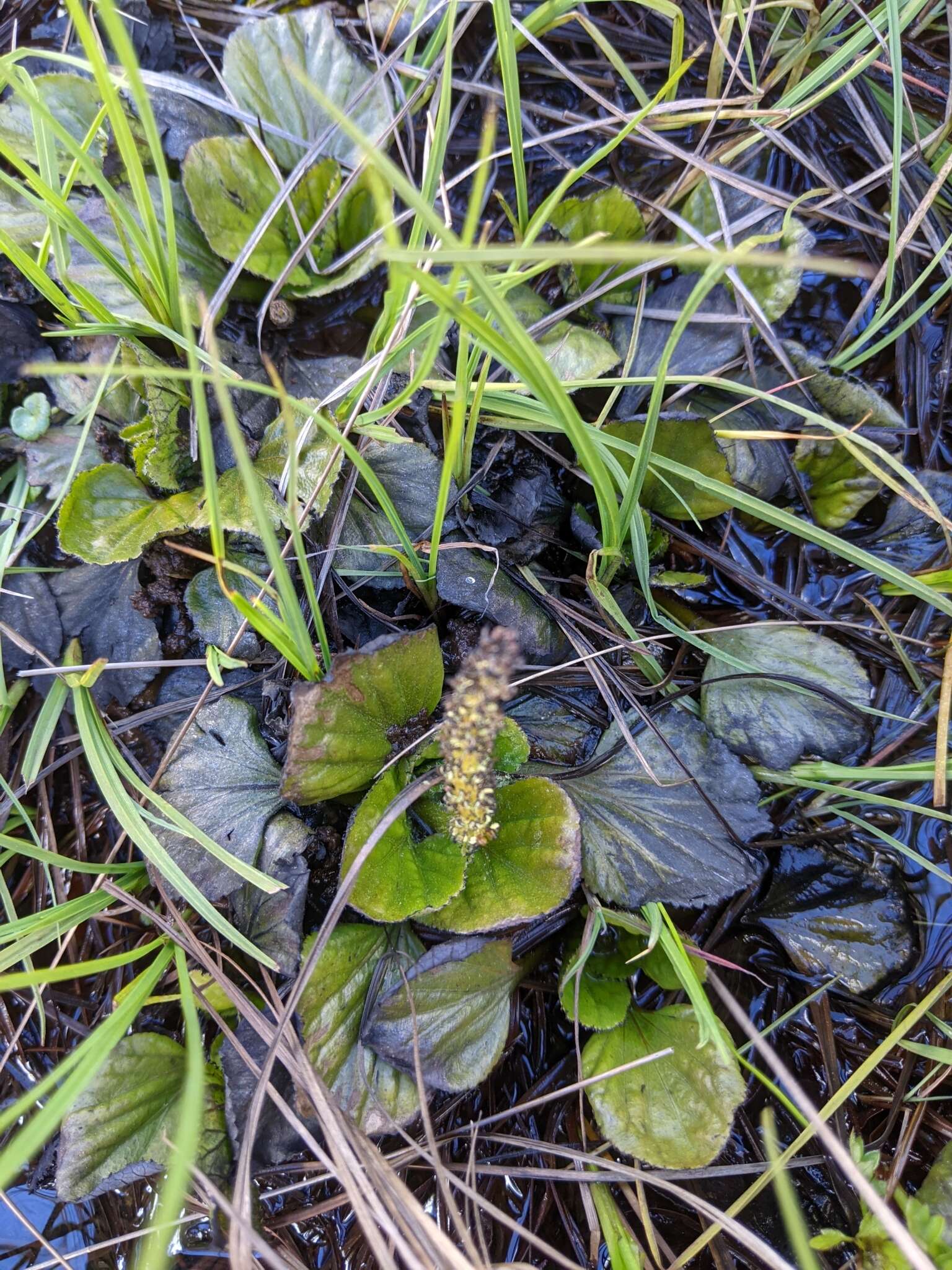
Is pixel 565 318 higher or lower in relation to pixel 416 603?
→ higher

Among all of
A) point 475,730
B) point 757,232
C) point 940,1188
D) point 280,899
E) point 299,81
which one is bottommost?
point 940,1188

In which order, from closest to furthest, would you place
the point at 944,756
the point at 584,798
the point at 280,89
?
1. the point at 944,756
2. the point at 584,798
3. the point at 280,89

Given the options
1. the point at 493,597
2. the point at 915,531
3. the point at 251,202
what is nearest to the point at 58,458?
the point at 251,202

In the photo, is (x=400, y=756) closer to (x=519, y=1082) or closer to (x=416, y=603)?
(x=416, y=603)

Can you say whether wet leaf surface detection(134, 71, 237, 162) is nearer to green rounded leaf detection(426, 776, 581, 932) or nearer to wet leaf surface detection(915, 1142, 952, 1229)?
green rounded leaf detection(426, 776, 581, 932)

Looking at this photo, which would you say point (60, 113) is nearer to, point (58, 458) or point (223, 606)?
point (58, 458)

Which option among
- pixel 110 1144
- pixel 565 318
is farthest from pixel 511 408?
pixel 110 1144

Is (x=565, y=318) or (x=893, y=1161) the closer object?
(x=893, y=1161)
